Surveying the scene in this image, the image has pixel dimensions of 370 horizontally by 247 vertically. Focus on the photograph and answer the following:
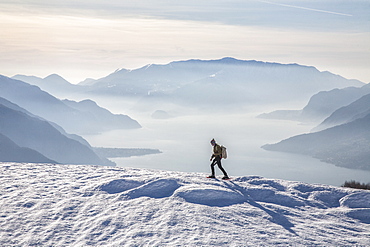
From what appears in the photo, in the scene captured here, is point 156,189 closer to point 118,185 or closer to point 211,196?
A: point 118,185

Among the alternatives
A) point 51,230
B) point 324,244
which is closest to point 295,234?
point 324,244

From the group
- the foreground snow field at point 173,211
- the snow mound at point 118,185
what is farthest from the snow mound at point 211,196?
the snow mound at point 118,185

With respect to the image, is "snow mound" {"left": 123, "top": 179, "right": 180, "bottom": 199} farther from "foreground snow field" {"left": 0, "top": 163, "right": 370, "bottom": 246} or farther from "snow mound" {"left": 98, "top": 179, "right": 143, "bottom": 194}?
"snow mound" {"left": 98, "top": 179, "right": 143, "bottom": 194}

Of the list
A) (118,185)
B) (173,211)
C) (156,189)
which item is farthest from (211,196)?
(118,185)

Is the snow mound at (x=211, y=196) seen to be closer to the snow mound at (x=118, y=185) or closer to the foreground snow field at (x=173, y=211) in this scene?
the foreground snow field at (x=173, y=211)

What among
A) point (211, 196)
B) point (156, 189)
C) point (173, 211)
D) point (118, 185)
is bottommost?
point (173, 211)

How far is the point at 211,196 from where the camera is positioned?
21719mm

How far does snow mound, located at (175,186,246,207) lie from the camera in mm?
21203

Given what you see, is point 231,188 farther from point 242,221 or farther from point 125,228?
point 125,228

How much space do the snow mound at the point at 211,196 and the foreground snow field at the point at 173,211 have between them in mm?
55

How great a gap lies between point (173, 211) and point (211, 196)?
286 centimetres

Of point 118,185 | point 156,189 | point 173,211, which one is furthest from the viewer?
point 118,185

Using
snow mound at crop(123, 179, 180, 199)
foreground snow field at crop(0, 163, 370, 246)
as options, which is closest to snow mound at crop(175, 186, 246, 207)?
foreground snow field at crop(0, 163, 370, 246)

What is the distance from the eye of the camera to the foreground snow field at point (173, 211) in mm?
17500
